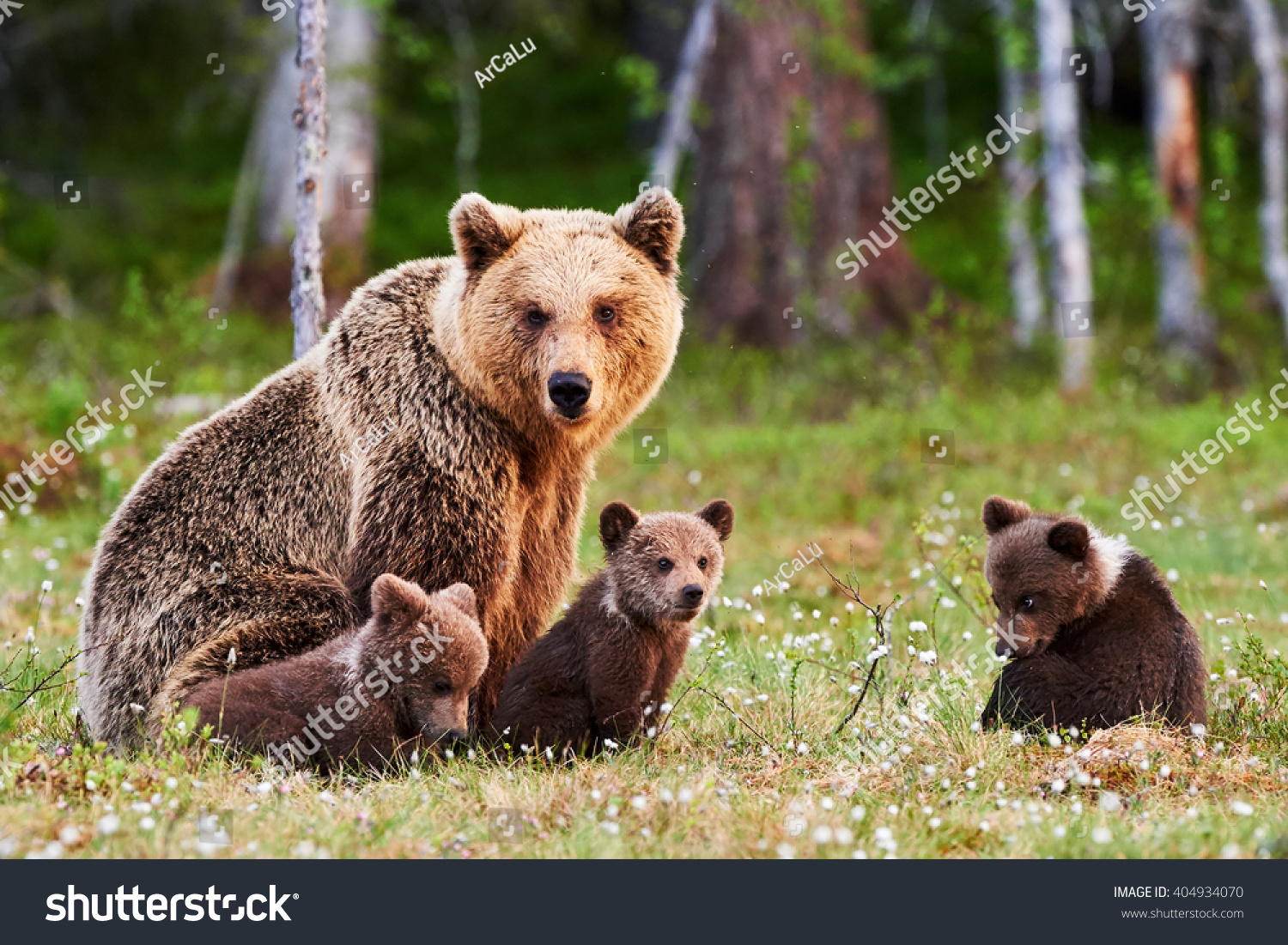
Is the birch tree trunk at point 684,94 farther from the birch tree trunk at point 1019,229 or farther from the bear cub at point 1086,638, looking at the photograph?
the bear cub at point 1086,638

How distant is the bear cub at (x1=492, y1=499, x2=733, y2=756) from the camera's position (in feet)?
19.1

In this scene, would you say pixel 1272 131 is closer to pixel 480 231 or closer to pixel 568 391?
pixel 480 231

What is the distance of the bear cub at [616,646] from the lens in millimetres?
5812

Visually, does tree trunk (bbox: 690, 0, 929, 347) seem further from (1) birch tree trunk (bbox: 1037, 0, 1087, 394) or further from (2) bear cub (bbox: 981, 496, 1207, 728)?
(2) bear cub (bbox: 981, 496, 1207, 728)

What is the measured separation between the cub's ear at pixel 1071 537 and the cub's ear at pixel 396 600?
103 inches

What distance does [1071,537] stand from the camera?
570cm

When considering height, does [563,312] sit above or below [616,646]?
above

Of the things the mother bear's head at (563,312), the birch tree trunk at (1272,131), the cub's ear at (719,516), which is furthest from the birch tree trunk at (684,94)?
the cub's ear at (719,516)

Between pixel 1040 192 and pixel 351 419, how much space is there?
21102mm

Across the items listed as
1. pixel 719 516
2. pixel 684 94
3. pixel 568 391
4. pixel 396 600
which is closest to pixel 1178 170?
pixel 684 94

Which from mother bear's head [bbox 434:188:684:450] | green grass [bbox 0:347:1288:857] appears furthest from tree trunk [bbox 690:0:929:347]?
mother bear's head [bbox 434:188:684:450]

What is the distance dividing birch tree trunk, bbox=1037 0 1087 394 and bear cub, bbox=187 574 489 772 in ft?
36.3

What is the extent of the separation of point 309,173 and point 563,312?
92.8 inches
